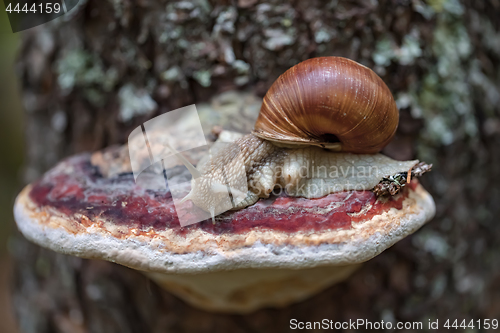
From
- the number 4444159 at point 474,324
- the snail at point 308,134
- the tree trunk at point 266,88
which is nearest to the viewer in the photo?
the snail at point 308,134

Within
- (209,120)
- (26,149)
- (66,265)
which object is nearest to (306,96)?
(209,120)

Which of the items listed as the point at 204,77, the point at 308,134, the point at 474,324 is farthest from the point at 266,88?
the point at 474,324

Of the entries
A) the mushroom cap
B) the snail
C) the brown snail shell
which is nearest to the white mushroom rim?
the mushroom cap

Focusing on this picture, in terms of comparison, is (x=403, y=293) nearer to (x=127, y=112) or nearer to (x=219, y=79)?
(x=219, y=79)

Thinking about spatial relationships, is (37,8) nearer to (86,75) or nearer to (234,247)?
(86,75)

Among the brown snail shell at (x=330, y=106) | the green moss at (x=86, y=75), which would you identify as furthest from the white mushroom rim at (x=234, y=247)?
the green moss at (x=86, y=75)

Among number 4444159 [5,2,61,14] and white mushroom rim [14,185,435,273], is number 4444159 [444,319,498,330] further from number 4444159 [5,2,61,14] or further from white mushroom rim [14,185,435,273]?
number 4444159 [5,2,61,14]

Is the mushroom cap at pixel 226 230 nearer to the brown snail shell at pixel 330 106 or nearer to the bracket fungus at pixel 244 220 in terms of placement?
the bracket fungus at pixel 244 220
